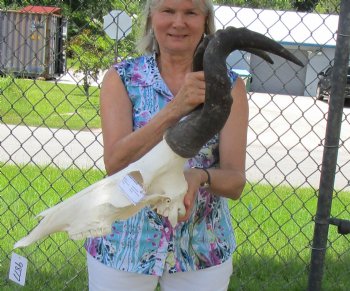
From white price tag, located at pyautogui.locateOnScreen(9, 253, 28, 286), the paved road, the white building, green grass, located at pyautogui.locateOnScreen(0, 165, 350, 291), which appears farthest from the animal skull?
the paved road

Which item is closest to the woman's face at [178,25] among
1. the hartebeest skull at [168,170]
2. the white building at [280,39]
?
the hartebeest skull at [168,170]

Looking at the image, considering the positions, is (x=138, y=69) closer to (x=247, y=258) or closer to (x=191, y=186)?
(x=191, y=186)

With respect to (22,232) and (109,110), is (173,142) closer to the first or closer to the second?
(109,110)

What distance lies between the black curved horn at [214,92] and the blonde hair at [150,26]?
35 centimetres

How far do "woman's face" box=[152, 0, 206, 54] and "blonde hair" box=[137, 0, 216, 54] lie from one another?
25 millimetres

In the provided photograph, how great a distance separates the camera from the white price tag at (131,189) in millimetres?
1826

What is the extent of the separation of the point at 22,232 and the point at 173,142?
3.16 meters

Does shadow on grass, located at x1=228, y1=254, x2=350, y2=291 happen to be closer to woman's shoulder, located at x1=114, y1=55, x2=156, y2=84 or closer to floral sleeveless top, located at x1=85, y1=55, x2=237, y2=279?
floral sleeveless top, located at x1=85, y1=55, x2=237, y2=279

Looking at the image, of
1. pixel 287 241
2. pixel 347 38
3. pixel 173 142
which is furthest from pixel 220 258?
pixel 287 241

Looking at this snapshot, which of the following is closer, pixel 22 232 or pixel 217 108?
pixel 217 108

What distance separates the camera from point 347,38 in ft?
8.55

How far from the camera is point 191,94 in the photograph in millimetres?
1862

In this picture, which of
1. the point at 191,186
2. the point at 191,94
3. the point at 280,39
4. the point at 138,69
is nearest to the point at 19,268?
the point at 138,69

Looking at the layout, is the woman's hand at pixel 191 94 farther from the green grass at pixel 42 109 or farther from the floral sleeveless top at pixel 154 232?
the green grass at pixel 42 109
